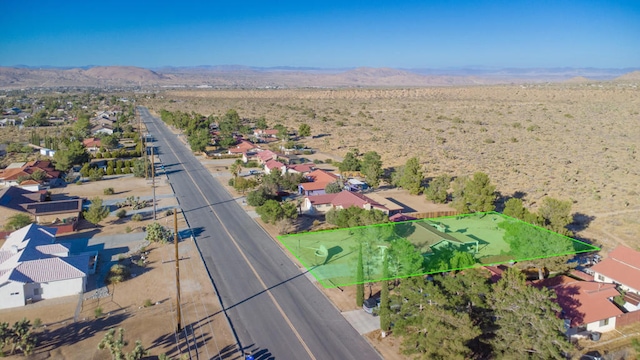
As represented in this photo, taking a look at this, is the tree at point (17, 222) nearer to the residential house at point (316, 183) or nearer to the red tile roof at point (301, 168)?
the residential house at point (316, 183)

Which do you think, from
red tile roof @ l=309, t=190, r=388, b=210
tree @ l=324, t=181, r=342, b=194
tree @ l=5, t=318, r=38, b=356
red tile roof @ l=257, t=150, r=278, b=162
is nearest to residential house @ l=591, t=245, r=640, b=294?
red tile roof @ l=309, t=190, r=388, b=210

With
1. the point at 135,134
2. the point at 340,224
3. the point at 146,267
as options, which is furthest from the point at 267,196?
the point at 135,134

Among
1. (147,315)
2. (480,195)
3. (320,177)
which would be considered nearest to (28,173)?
(320,177)

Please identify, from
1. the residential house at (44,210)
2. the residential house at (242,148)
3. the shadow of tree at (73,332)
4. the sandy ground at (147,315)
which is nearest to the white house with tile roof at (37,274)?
the sandy ground at (147,315)

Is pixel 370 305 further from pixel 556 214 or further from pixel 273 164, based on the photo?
pixel 273 164

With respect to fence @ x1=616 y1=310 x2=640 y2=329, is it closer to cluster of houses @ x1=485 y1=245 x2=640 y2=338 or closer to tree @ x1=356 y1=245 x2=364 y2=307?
cluster of houses @ x1=485 y1=245 x2=640 y2=338

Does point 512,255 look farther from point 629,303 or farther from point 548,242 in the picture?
point 629,303
